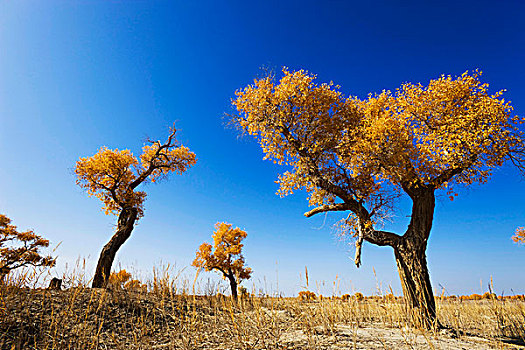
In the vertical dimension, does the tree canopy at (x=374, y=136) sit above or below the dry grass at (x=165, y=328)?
above

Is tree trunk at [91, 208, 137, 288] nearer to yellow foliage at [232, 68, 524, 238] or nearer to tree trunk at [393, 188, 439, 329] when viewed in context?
yellow foliage at [232, 68, 524, 238]

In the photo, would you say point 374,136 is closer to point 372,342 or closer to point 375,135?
point 375,135

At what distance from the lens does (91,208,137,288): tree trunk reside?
36.1ft

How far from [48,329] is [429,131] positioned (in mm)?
11792

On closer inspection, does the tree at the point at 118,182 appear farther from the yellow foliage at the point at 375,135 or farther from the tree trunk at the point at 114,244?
the yellow foliage at the point at 375,135

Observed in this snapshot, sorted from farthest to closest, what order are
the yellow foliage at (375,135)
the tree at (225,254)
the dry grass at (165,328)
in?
the tree at (225,254) < the yellow foliage at (375,135) < the dry grass at (165,328)

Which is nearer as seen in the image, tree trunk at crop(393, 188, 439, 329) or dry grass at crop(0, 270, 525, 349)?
dry grass at crop(0, 270, 525, 349)

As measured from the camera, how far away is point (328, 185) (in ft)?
32.6

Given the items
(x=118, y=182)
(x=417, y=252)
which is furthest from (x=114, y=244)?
(x=417, y=252)

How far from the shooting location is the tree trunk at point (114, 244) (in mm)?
11000

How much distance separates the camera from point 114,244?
1156 cm

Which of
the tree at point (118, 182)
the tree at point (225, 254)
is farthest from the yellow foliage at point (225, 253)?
the tree at point (118, 182)

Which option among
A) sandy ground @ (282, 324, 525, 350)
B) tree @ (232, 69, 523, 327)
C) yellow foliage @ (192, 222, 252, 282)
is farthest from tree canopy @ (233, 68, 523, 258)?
yellow foliage @ (192, 222, 252, 282)

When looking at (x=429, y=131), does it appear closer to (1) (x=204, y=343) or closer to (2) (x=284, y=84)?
(2) (x=284, y=84)
